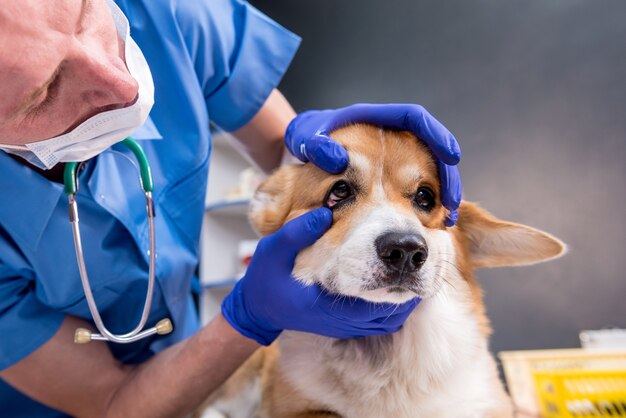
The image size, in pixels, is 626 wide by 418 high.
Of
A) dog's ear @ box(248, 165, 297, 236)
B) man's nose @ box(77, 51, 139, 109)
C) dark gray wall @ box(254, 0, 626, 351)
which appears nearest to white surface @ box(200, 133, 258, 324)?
dark gray wall @ box(254, 0, 626, 351)

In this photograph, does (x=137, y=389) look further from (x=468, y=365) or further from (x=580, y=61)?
(x=580, y=61)

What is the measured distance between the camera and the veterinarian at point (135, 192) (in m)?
0.75

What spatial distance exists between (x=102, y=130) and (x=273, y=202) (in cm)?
45

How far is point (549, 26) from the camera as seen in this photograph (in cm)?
271

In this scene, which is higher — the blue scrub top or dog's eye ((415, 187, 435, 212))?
dog's eye ((415, 187, 435, 212))

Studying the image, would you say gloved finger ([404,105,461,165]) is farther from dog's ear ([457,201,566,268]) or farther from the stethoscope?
the stethoscope

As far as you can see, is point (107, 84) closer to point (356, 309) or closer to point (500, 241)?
point (356, 309)

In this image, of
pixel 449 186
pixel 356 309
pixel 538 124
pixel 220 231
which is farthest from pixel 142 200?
pixel 220 231

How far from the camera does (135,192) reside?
119cm

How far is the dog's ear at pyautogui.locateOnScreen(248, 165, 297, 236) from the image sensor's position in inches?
45.3

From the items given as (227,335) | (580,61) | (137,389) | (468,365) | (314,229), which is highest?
(580,61)

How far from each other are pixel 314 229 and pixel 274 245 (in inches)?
3.7

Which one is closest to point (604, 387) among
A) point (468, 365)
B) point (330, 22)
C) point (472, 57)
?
point (468, 365)

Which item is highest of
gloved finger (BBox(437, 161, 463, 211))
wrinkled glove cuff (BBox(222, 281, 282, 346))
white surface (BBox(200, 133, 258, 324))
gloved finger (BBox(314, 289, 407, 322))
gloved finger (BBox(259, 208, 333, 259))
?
gloved finger (BBox(437, 161, 463, 211))
